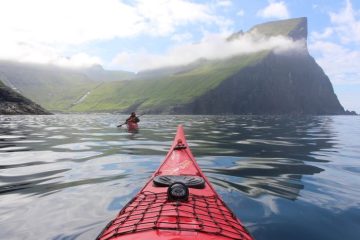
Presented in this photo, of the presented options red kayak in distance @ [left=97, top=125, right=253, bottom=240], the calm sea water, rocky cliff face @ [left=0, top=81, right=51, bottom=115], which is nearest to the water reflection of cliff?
the calm sea water

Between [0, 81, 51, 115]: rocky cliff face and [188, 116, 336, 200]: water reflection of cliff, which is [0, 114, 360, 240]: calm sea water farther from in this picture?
[0, 81, 51, 115]: rocky cliff face

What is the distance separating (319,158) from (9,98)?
10222 centimetres

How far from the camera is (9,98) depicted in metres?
100

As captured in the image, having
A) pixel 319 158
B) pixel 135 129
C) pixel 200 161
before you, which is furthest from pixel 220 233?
pixel 135 129

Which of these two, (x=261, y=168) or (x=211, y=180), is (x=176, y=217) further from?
(x=261, y=168)

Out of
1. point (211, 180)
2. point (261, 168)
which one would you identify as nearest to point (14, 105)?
point (261, 168)

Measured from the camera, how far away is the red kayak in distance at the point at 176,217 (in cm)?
480

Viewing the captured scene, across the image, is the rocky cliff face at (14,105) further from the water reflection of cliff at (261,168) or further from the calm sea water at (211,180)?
the water reflection of cliff at (261,168)

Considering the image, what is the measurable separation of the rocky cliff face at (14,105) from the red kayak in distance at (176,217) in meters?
97.1

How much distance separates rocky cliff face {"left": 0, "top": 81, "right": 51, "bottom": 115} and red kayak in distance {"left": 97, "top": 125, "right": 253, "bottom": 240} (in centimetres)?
9712

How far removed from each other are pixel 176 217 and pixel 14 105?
345 feet

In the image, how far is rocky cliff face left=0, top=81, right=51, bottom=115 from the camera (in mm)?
93600

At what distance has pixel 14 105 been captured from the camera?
98125 mm

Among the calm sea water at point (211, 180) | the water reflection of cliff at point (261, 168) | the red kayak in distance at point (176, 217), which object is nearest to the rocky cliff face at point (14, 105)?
the calm sea water at point (211, 180)
